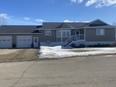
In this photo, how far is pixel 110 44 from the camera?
49.1 m

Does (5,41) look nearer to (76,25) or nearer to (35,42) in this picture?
(35,42)

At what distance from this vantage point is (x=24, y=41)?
176 feet

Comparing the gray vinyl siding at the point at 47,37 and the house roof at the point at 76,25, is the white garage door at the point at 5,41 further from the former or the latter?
the house roof at the point at 76,25

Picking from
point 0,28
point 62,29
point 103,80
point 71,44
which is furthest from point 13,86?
point 0,28

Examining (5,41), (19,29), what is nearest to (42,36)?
(19,29)

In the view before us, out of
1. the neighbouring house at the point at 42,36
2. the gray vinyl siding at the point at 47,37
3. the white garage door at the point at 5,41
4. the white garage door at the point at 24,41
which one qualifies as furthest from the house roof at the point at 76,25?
the white garage door at the point at 5,41

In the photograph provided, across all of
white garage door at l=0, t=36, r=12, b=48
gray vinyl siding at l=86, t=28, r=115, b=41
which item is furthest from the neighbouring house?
gray vinyl siding at l=86, t=28, r=115, b=41

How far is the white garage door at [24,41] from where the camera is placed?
176 ft

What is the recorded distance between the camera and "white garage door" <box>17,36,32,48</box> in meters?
53.6

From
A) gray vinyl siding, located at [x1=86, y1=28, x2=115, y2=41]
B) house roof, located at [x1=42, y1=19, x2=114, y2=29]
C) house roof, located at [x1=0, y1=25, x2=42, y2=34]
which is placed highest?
house roof, located at [x1=42, y1=19, x2=114, y2=29]

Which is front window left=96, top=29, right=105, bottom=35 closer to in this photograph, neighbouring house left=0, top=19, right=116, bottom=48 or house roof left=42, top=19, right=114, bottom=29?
house roof left=42, top=19, right=114, bottom=29

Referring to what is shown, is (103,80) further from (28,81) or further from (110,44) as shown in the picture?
(110,44)

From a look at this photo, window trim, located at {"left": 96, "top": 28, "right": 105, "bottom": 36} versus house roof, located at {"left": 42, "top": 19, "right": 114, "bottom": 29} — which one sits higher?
house roof, located at {"left": 42, "top": 19, "right": 114, "bottom": 29}

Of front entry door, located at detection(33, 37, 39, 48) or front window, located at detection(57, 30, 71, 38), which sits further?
front window, located at detection(57, 30, 71, 38)
